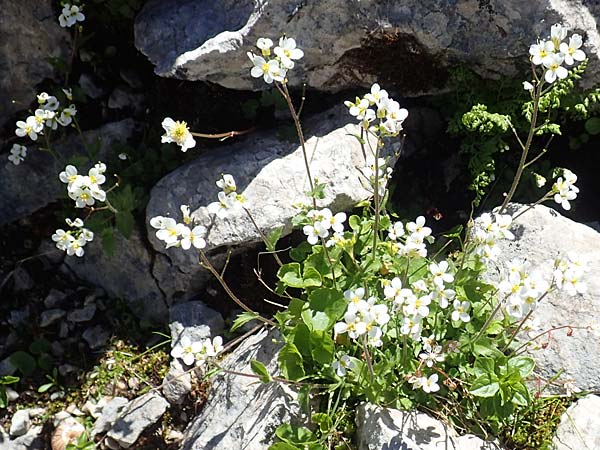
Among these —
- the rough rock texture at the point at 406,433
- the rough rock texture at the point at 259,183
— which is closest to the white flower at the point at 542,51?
the rough rock texture at the point at 259,183

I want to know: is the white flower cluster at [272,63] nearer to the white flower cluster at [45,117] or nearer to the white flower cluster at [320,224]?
the white flower cluster at [320,224]

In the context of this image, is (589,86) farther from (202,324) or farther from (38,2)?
(38,2)

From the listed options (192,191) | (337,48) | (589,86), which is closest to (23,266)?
(192,191)

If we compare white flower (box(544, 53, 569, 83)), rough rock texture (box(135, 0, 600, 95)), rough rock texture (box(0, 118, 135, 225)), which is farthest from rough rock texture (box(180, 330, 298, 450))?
white flower (box(544, 53, 569, 83))

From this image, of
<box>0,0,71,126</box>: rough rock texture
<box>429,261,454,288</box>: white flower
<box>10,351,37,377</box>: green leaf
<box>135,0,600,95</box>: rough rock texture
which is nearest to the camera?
<box>429,261,454,288</box>: white flower

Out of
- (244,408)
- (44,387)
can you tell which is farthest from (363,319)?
(44,387)

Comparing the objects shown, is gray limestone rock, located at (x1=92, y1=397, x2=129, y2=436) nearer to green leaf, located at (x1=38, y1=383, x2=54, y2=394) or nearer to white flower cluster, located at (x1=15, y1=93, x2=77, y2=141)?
green leaf, located at (x1=38, y1=383, x2=54, y2=394)
